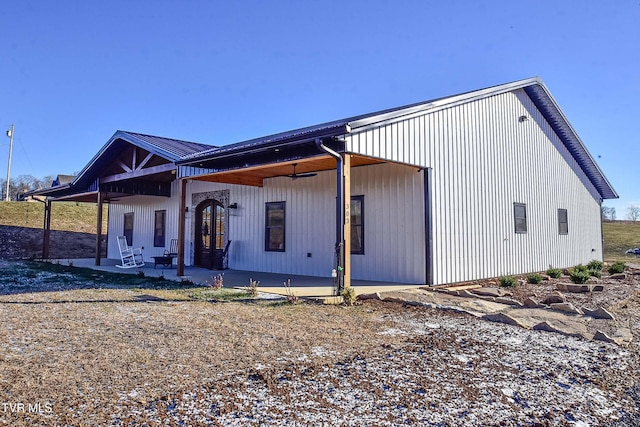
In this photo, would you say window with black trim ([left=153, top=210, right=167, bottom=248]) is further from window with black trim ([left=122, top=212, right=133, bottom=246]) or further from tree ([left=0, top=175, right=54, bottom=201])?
tree ([left=0, top=175, right=54, bottom=201])

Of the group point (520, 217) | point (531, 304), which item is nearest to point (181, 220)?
point (531, 304)

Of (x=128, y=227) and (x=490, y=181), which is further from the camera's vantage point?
(x=128, y=227)

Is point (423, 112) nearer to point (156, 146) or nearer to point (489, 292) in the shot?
point (489, 292)

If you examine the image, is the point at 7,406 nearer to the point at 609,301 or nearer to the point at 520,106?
the point at 609,301

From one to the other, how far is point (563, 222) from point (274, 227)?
8797 mm

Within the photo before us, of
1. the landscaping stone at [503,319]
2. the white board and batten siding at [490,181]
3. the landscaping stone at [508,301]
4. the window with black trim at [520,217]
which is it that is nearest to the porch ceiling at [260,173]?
the white board and batten siding at [490,181]

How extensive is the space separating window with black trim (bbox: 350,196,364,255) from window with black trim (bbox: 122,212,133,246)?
1064 centimetres

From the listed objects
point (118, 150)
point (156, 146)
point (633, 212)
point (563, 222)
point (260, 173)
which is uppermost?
point (633, 212)

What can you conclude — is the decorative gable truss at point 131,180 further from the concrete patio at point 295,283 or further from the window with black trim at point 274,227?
the concrete patio at point 295,283

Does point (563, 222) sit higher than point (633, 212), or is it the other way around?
point (633, 212)

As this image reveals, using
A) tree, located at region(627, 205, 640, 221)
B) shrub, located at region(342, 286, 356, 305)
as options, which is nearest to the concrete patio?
shrub, located at region(342, 286, 356, 305)

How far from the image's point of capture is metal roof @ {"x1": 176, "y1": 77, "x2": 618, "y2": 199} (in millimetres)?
7020

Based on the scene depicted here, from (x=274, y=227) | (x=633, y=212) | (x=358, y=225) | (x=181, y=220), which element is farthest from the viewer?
(x=633, y=212)

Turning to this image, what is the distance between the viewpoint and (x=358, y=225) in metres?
9.91
